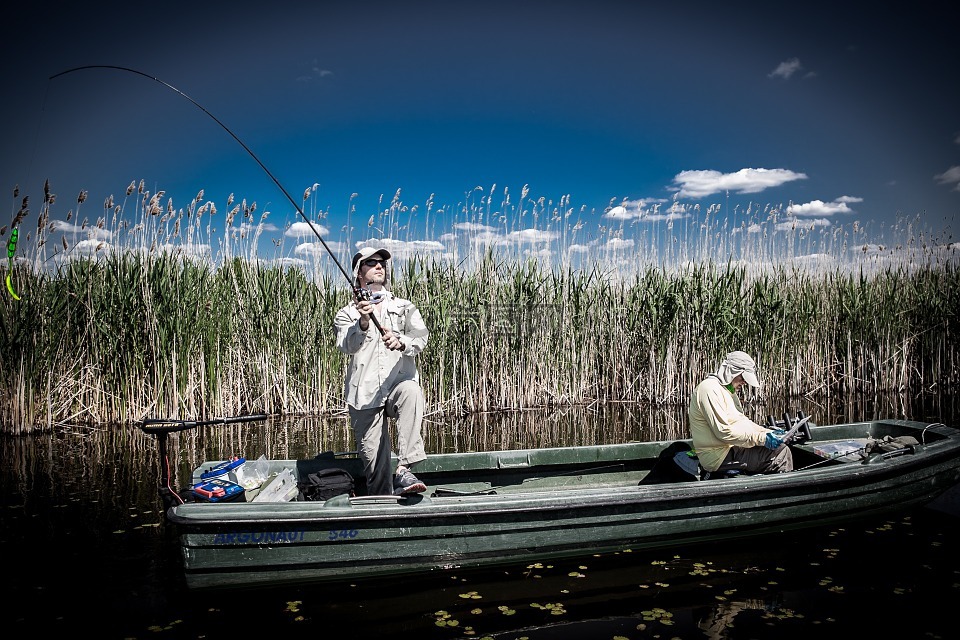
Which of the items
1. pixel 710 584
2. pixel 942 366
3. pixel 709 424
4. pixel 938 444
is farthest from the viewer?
pixel 942 366

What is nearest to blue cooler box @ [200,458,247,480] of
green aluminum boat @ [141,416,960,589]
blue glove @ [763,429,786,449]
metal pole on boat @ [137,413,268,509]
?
green aluminum boat @ [141,416,960,589]

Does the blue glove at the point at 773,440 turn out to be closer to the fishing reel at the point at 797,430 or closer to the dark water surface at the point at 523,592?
the fishing reel at the point at 797,430

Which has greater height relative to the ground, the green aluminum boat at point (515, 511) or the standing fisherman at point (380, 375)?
the standing fisherman at point (380, 375)

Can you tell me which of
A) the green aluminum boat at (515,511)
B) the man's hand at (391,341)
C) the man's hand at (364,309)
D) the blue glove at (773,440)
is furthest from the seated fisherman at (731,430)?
the man's hand at (364,309)

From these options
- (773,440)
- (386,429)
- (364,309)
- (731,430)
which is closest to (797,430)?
(773,440)

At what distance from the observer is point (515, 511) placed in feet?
13.3

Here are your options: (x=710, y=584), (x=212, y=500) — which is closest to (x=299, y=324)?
(x=212, y=500)

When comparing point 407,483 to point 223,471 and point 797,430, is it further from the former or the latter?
point 797,430

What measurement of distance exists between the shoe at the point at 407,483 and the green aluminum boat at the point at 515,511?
70mm

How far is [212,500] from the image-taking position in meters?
4.03

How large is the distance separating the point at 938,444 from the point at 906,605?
2.06 m

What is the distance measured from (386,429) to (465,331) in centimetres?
544

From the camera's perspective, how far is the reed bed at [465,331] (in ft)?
29.4

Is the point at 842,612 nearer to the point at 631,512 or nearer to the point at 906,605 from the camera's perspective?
the point at 906,605
